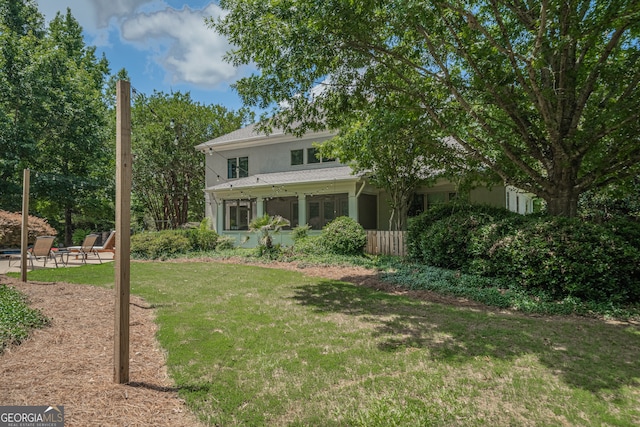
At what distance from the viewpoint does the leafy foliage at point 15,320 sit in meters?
4.22

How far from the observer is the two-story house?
52.9 ft

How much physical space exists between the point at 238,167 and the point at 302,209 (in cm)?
581

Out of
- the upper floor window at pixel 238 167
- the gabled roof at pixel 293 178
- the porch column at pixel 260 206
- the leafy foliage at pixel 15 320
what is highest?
the upper floor window at pixel 238 167

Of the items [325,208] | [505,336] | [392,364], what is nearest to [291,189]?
[325,208]

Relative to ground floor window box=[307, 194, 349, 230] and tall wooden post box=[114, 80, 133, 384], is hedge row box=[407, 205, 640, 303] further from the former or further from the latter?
ground floor window box=[307, 194, 349, 230]

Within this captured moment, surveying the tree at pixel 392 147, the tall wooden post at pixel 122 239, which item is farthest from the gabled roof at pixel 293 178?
the tall wooden post at pixel 122 239

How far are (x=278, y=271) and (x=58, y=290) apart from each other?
5.43 meters

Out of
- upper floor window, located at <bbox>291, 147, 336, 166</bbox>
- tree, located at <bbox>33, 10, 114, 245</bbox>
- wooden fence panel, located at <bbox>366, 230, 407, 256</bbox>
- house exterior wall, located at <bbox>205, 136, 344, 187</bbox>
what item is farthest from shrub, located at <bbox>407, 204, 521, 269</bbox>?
tree, located at <bbox>33, 10, 114, 245</bbox>

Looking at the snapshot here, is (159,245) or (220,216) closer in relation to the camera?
(159,245)

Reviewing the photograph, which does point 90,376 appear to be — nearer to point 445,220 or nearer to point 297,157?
point 445,220

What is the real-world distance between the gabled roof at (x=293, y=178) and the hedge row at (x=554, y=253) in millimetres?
7348

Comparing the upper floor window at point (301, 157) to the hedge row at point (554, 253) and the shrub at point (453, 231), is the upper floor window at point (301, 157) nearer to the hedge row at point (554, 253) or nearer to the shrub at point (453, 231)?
the shrub at point (453, 231)

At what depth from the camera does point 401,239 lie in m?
12.8

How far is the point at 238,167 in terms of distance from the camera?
2098 cm
